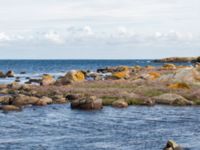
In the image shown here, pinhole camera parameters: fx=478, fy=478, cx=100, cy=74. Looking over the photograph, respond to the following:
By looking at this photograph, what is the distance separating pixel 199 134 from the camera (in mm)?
37906

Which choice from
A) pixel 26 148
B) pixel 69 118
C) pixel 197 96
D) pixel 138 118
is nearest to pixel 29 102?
pixel 69 118

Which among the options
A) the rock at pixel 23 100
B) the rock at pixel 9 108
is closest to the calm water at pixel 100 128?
the rock at pixel 9 108

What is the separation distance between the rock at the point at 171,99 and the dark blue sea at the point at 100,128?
2.24 meters

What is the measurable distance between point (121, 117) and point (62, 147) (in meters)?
15.0

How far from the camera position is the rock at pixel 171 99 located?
182ft

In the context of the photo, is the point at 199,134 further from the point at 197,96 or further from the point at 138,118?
the point at 197,96

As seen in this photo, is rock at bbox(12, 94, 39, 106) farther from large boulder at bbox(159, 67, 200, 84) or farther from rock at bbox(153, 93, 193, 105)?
large boulder at bbox(159, 67, 200, 84)

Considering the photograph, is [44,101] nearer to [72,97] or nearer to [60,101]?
[60,101]

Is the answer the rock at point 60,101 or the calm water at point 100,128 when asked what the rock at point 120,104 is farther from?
the rock at point 60,101

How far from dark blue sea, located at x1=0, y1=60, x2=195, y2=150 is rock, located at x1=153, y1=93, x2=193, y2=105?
88.0 inches

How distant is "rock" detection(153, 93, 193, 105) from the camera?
5541cm

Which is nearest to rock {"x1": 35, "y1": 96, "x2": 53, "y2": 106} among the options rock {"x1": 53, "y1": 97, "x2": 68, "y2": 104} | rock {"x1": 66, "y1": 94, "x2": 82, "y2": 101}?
rock {"x1": 53, "y1": 97, "x2": 68, "y2": 104}

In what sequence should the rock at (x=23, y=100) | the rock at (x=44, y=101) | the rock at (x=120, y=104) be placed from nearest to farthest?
the rock at (x=120, y=104) → the rock at (x=23, y=100) → the rock at (x=44, y=101)

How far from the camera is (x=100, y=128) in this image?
41312 mm
